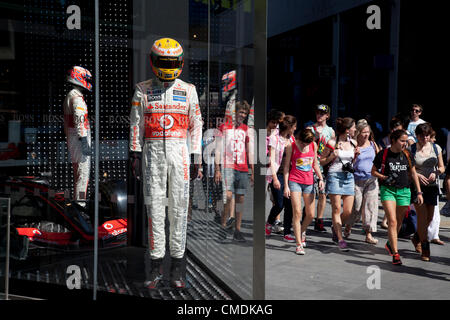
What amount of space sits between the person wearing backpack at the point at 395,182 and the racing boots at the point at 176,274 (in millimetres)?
2643

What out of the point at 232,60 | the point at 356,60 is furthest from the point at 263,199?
the point at 356,60

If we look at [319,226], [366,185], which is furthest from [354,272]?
[319,226]

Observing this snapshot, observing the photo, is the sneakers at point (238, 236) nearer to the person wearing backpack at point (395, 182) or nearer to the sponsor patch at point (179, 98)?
the sponsor patch at point (179, 98)

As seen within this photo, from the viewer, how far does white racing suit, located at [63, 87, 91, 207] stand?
5254 millimetres

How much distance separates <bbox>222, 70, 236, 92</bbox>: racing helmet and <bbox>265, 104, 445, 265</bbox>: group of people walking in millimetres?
2489

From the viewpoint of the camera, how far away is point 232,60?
4754 millimetres

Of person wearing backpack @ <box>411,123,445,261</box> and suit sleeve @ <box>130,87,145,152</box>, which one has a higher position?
suit sleeve @ <box>130,87,145,152</box>

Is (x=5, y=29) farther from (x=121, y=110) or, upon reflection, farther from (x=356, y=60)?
(x=356, y=60)

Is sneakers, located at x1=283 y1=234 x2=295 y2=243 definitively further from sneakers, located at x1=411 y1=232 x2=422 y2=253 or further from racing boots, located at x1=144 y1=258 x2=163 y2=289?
racing boots, located at x1=144 y1=258 x2=163 y2=289

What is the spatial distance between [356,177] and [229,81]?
3.54 meters

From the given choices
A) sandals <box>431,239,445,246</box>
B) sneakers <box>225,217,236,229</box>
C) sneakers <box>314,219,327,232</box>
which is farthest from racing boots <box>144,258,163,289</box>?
sandals <box>431,239,445,246</box>

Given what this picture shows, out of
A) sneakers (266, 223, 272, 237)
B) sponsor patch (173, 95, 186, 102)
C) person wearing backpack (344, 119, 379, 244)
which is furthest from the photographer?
sneakers (266, 223, 272, 237)

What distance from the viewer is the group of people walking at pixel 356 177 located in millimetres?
6555

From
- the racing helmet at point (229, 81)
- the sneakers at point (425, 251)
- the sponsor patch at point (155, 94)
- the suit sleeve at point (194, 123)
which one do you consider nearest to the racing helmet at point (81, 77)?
the sponsor patch at point (155, 94)
